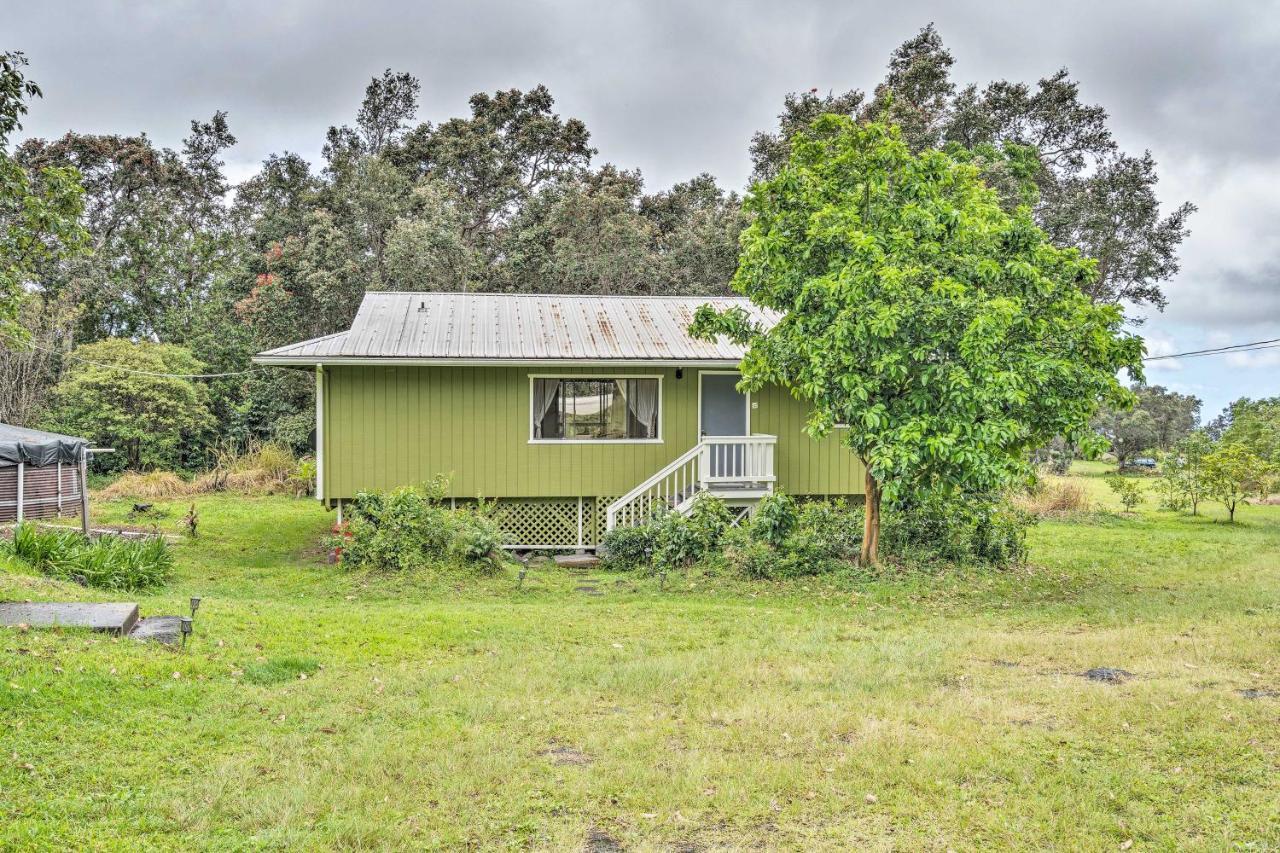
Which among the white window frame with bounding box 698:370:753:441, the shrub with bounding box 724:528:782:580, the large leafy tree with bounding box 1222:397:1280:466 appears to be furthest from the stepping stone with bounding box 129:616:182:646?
the large leafy tree with bounding box 1222:397:1280:466

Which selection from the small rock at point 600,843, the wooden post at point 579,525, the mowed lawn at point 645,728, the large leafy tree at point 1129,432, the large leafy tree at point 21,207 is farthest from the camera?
the large leafy tree at point 1129,432

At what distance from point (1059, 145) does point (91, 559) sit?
986 inches

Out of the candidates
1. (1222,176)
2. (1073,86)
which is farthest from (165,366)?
(1222,176)

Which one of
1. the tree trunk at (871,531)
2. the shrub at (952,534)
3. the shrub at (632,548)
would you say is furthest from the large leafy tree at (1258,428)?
the shrub at (632,548)

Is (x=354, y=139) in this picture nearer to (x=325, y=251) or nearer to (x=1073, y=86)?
(x=325, y=251)

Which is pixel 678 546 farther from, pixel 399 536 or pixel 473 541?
pixel 399 536

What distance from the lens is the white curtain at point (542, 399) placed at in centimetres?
1234

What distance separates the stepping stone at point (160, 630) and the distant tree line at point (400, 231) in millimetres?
15390

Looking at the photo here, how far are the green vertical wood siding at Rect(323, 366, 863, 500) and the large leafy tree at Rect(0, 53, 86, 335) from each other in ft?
16.3

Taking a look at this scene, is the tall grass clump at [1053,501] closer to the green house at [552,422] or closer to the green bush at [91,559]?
the green house at [552,422]

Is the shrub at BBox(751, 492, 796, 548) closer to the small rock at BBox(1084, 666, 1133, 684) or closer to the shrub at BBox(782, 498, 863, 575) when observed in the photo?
the shrub at BBox(782, 498, 863, 575)

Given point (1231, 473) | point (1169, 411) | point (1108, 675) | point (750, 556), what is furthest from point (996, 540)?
point (1169, 411)

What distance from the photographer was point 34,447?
13688mm

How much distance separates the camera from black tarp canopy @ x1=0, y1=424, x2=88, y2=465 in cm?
1335
